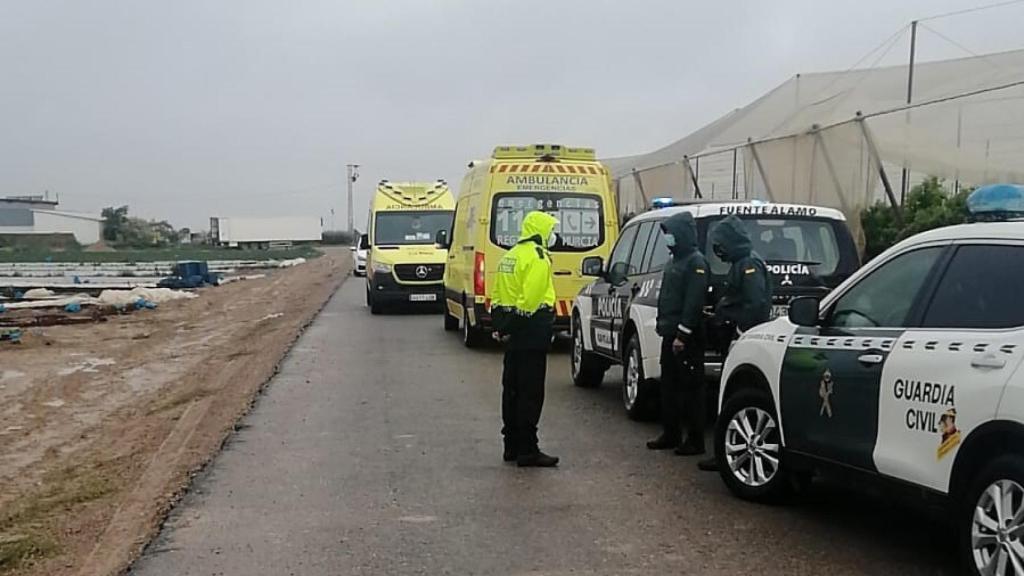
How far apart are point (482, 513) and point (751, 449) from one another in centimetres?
177

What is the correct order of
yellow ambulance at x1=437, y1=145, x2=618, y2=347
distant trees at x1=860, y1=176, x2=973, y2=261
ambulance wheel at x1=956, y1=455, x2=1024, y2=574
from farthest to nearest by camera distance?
yellow ambulance at x1=437, y1=145, x2=618, y2=347, distant trees at x1=860, y1=176, x2=973, y2=261, ambulance wheel at x1=956, y1=455, x2=1024, y2=574

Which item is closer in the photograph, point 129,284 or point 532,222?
point 532,222

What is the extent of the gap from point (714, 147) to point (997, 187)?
21.9m

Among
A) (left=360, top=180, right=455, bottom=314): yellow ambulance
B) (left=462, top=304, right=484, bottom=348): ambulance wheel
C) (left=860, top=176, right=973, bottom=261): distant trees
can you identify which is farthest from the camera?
(left=360, top=180, right=455, bottom=314): yellow ambulance

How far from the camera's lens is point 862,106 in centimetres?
2275

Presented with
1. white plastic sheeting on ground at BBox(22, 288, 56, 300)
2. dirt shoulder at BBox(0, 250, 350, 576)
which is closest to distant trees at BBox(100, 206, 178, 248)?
white plastic sheeting on ground at BBox(22, 288, 56, 300)

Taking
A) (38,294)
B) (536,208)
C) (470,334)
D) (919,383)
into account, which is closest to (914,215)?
(536,208)

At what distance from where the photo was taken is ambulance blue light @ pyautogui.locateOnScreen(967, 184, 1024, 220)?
583 centimetres

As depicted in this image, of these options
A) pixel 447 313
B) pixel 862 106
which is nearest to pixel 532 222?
pixel 447 313

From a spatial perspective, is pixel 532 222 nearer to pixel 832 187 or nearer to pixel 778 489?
pixel 778 489

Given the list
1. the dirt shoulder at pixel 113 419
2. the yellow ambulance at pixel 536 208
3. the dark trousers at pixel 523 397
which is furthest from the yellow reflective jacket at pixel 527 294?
the yellow ambulance at pixel 536 208

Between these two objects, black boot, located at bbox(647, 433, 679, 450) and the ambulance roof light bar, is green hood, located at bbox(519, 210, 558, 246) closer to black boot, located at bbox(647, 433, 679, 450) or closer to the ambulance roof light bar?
black boot, located at bbox(647, 433, 679, 450)

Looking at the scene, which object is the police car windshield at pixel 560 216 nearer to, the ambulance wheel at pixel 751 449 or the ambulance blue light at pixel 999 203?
the ambulance wheel at pixel 751 449

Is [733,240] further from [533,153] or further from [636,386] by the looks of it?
[533,153]
